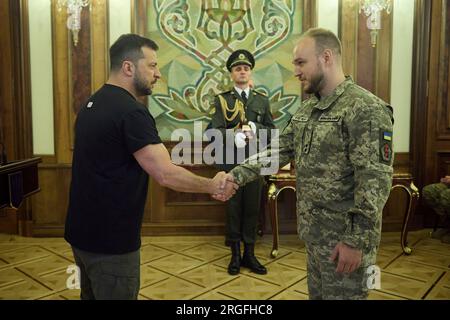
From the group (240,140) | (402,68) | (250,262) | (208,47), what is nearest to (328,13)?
(402,68)

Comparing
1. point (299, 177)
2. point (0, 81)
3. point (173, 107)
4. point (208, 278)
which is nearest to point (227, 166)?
point (208, 278)

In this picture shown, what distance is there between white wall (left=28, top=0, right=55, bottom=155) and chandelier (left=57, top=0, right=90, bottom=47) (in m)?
0.21

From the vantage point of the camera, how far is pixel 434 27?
4605 millimetres

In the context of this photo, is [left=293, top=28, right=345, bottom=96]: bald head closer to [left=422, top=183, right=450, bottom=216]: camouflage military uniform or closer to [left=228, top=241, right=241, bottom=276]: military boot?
[left=228, top=241, right=241, bottom=276]: military boot

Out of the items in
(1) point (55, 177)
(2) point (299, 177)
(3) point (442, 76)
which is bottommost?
(1) point (55, 177)

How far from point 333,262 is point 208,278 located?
1.77m

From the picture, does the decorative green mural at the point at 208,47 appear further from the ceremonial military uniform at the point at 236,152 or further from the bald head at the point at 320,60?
the bald head at the point at 320,60

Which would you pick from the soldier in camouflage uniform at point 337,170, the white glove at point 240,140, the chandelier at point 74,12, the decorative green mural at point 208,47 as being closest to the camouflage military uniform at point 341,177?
the soldier in camouflage uniform at point 337,170

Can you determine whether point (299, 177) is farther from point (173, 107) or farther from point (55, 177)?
point (55, 177)

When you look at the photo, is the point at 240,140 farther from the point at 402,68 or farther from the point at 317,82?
the point at 402,68

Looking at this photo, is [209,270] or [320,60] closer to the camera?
[320,60]

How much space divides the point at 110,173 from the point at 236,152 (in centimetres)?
195

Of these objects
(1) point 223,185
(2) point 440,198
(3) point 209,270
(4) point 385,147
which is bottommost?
(3) point 209,270

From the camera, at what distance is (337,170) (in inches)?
68.9
